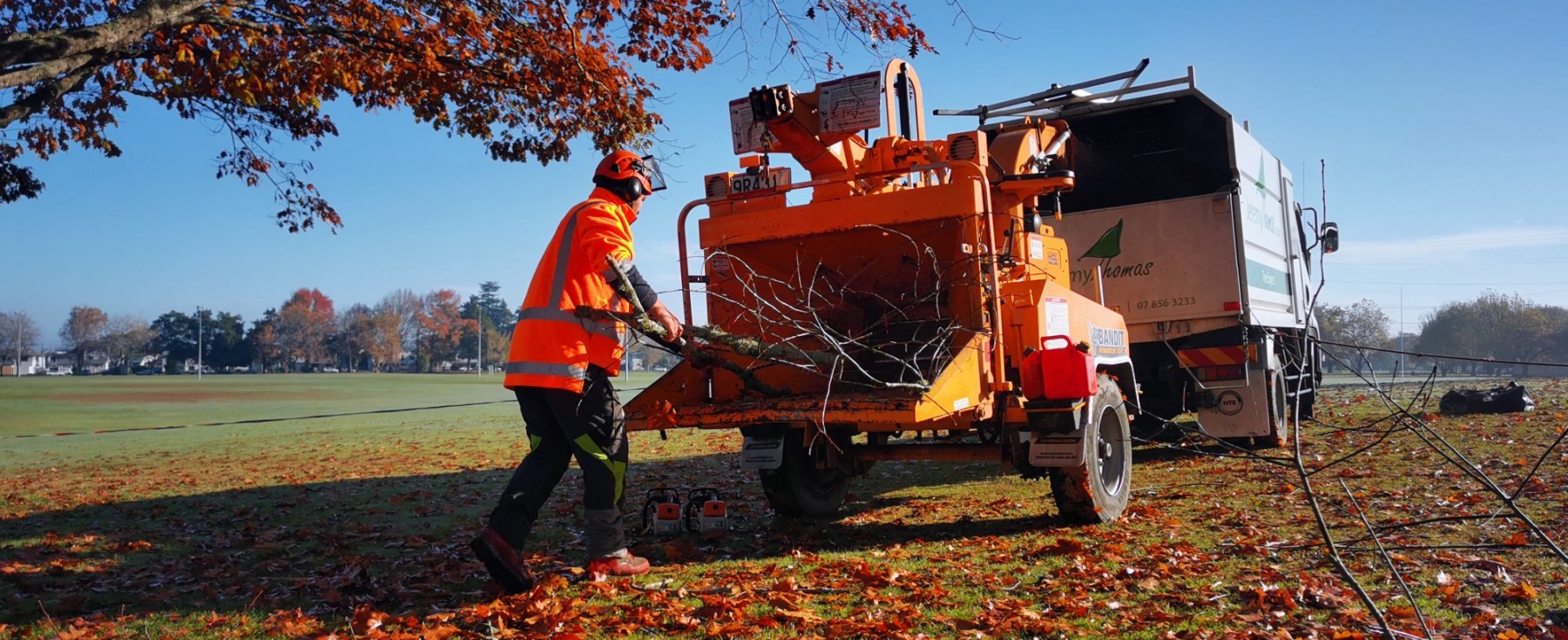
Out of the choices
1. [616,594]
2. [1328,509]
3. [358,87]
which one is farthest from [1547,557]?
[358,87]

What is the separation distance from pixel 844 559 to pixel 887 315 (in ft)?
5.70

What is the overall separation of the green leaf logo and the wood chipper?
2.96m

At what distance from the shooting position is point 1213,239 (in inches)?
378

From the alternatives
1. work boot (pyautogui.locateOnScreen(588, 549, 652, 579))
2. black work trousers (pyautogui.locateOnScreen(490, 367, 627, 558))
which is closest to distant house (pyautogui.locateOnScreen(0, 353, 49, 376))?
black work trousers (pyautogui.locateOnScreen(490, 367, 627, 558))

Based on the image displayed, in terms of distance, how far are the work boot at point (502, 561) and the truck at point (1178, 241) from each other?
21.4ft

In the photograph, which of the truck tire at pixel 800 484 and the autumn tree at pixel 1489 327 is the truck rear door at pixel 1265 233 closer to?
the truck tire at pixel 800 484

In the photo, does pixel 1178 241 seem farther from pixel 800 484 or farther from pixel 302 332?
pixel 302 332

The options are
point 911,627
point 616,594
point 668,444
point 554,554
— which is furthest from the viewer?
point 668,444

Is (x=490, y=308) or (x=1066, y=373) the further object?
(x=490, y=308)

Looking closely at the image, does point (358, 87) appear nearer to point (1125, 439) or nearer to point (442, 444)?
point (1125, 439)

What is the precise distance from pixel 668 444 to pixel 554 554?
9208mm

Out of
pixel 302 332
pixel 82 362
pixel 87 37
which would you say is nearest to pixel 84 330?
pixel 82 362

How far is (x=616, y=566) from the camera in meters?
4.79

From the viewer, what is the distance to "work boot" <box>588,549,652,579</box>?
4742 mm
